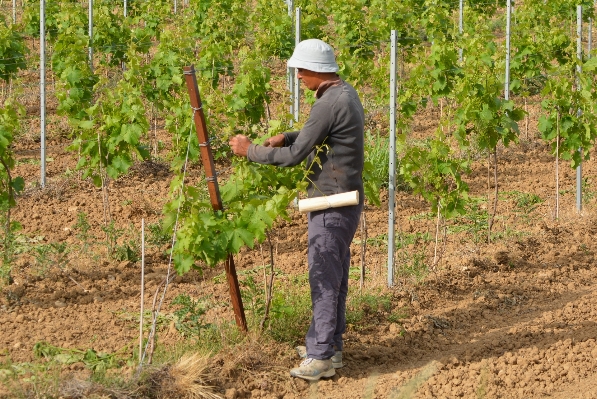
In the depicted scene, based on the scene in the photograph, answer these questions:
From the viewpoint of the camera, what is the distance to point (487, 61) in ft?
29.4

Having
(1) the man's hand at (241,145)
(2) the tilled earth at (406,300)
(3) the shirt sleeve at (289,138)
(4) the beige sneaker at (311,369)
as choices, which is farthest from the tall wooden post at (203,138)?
(2) the tilled earth at (406,300)

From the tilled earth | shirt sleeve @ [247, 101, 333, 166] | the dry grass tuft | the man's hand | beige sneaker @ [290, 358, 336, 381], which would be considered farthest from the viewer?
the tilled earth

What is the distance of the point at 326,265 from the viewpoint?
512cm

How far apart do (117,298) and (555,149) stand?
464 centimetres

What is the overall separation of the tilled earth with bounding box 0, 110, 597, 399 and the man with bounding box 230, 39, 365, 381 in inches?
14.3

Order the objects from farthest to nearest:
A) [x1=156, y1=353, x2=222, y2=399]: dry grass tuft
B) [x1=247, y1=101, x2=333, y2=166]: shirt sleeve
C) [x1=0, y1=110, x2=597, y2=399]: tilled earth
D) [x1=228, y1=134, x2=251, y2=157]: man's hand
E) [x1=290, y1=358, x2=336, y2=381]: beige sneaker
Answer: [x1=0, y1=110, x2=597, y2=399]: tilled earth, [x1=290, y1=358, x2=336, y2=381]: beige sneaker, [x1=228, y1=134, x2=251, y2=157]: man's hand, [x1=247, y1=101, x2=333, y2=166]: shirt sleeve, [x1=156, y1=353, x2=222, y2=399]: dry grass tuft

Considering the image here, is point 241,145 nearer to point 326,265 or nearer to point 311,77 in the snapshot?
point 311,77

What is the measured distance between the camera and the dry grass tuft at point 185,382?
4.82 meters

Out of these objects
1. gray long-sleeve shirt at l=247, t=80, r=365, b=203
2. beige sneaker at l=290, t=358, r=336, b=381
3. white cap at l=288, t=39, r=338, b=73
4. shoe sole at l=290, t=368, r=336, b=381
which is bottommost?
shoe sole at l=290, t=368, r=336, b=381

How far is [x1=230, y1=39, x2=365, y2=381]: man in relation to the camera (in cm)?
497

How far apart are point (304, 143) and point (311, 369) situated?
1.26 metres

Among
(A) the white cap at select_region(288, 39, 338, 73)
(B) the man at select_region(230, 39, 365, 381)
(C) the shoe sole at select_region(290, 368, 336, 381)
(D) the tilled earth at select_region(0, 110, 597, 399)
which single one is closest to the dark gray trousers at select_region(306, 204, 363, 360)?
(B) the man at select_region(230, 39, 365, 381)

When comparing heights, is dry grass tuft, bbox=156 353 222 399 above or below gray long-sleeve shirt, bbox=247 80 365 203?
below

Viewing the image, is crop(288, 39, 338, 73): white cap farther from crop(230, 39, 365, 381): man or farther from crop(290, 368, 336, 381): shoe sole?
crop(290, 368, 336, 381): shoe sole
